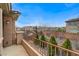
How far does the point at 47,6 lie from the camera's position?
252 centimetres

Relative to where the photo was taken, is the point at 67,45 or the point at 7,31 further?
the point at 7,31

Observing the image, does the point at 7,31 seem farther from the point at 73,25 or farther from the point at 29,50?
the point at 73,25

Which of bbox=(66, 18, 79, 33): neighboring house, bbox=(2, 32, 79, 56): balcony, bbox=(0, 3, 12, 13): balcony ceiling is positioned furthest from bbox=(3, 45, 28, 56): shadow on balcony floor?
bbox=(66, 18, 79, 33): neighboring house

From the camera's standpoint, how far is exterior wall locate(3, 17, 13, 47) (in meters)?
2.52

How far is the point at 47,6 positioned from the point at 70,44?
0.64 metres

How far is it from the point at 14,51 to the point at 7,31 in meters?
0.31

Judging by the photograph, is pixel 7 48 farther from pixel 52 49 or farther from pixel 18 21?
pixel 52 49

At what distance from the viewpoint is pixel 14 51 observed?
254 cm

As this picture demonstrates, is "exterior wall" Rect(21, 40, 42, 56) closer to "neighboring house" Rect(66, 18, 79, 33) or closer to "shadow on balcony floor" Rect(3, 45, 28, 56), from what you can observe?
"shadow on balcony floor" Rect(3, 45, 28, 56)

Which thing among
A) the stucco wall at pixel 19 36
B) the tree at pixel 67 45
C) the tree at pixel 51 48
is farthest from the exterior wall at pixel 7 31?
the tree at pixel 67 45

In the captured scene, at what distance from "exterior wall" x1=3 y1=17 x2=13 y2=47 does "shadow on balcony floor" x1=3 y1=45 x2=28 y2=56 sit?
0.07 meters

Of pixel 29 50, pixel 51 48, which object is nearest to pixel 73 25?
pixel 51 48

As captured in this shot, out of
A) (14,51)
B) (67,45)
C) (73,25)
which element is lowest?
(14,51)

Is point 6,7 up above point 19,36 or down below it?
above
